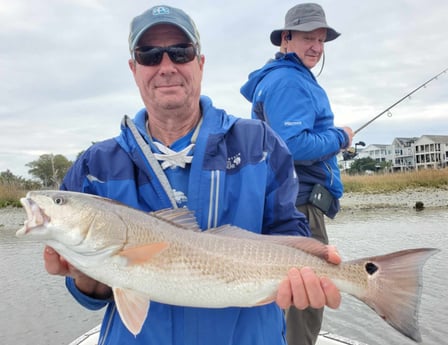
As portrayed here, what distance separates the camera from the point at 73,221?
2268 mm

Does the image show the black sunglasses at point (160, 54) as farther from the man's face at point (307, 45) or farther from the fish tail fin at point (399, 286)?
the man's face at point (307, 45)

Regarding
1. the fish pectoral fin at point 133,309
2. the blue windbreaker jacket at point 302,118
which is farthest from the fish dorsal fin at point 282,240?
the blue windbreaker jacket at point 302,118

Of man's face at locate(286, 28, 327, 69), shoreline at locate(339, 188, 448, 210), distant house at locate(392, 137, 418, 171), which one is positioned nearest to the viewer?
man's face at locate(286, 28, 327, 69)

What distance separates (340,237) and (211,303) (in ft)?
41.0

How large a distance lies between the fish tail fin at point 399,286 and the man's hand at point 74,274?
4.64ft

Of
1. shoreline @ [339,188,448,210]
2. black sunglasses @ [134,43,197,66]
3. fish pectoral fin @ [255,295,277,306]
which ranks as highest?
black sunglasses @ [134,43,197,66]

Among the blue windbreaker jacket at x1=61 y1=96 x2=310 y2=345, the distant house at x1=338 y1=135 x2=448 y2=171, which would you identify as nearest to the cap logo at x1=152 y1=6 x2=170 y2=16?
the blue windbreaker jacket at x1=61 y1=96 x2=310 y2=345

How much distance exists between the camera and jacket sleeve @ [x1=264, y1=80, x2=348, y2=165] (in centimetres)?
404

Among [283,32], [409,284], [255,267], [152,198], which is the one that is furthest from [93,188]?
[283,32]

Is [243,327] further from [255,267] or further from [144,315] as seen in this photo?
[144,315]

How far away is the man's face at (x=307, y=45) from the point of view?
453 centimetres

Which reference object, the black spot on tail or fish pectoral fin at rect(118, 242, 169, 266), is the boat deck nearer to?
the black spot on tail

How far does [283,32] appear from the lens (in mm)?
4676

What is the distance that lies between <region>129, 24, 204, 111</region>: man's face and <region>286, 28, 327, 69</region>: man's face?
2.03m
